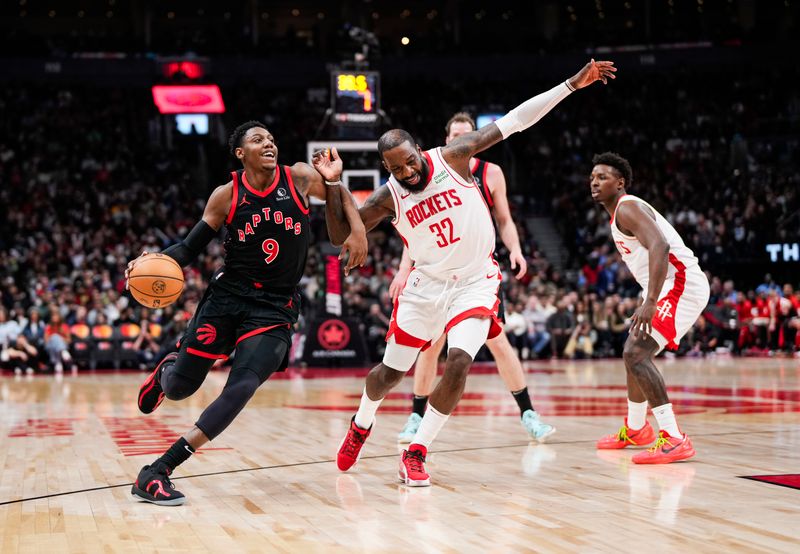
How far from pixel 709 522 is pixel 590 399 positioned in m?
6.43

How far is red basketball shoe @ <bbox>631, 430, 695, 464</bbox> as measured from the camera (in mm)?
5934

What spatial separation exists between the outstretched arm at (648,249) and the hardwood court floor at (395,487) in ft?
2.80

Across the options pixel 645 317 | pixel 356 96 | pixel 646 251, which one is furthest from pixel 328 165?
pixel 356 96

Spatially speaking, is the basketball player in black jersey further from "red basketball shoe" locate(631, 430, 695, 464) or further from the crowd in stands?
the crowd in stands

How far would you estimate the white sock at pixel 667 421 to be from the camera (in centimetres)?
606

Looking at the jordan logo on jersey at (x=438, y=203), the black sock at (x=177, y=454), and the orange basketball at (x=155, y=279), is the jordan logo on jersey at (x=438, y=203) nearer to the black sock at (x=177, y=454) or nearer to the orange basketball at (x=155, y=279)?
the orange basketball at (x=155, y=279)

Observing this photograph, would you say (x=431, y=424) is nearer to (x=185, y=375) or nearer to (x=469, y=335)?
(x=469, y=335)

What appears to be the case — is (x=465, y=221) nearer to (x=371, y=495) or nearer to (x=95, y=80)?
(x=371, y=495)

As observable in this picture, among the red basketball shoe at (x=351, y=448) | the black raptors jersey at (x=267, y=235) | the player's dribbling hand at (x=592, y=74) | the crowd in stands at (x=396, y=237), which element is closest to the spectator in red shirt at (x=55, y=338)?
the crowd in stands at (x=396, y=237)

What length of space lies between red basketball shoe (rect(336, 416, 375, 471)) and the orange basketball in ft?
4.31

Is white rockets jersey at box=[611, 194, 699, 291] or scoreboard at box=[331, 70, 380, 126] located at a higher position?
scoreboard at box=[331, 70, 380, 126]

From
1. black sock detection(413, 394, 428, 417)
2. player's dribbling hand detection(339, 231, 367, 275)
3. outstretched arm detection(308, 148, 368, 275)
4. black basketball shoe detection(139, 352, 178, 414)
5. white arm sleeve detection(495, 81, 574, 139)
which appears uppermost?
white arm sleeve detection(495, 81, 574, 139)

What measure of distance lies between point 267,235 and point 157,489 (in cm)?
137

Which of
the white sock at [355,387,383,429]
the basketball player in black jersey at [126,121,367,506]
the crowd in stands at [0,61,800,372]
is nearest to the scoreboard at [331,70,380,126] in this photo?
the crowd in stands at [0,61,800,372]
